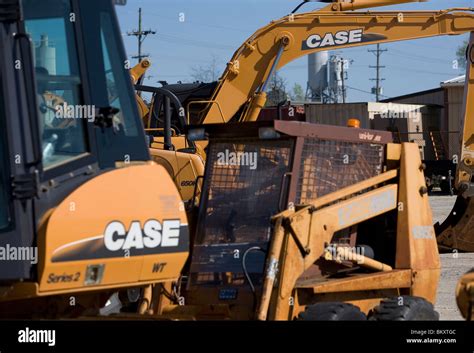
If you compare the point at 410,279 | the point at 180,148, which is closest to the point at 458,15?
the point at 180,148

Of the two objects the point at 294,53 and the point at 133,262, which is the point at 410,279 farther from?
the point at 294,53

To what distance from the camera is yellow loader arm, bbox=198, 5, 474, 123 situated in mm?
16531

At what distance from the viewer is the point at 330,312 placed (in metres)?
7.36

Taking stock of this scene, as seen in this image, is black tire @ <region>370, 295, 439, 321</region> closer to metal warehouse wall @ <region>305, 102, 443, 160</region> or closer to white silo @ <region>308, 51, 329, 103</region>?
metal warehouse wall @ <region>305, 102, 443, 160</region>

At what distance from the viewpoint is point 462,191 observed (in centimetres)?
1491

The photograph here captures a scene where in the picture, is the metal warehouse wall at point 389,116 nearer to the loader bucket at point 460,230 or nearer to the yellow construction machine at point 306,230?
the loader bucket at point 460,230

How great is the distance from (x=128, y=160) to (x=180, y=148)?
795 cm

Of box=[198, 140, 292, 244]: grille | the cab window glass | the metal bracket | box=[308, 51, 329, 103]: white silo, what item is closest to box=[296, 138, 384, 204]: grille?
box=[198, 140, 292, 244]: grille

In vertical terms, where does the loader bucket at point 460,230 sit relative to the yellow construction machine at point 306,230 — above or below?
below

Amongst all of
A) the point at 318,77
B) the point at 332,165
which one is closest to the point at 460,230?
the point at 332,165

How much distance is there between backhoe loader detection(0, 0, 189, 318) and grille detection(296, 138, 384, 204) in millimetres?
1833

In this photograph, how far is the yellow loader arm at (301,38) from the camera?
16.5 metres

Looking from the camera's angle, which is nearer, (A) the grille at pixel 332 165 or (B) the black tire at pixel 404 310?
(B) the black tire at pixel 404 310

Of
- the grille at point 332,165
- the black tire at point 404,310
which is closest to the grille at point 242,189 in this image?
the grille at point 332,165
